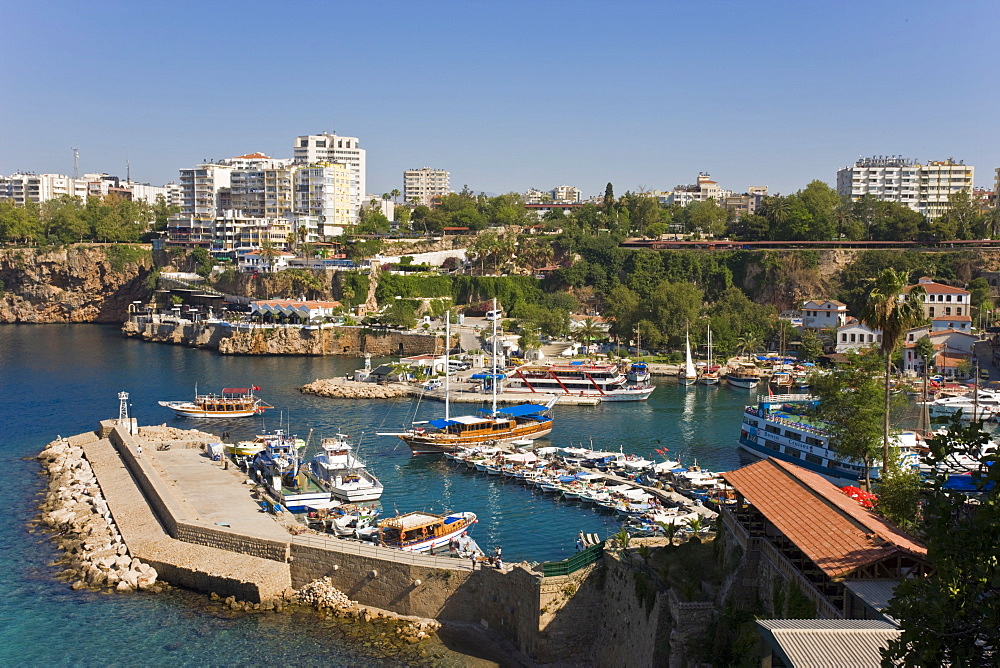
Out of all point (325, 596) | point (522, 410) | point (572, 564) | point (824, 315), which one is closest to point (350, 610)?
point (325, 596)

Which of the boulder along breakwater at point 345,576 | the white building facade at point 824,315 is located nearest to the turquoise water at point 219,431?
the boulder along breakwater at point 345,576

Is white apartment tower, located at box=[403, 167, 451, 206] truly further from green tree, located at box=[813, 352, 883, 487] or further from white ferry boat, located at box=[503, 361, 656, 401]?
green tree, located at box=[813, 352, 883, 487]

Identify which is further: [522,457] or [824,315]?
[824,315]

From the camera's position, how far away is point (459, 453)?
34.1 m

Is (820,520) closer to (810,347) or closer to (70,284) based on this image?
(810,347)

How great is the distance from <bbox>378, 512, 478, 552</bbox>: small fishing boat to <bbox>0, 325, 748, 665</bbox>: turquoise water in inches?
48.3

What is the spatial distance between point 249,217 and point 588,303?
37516mm

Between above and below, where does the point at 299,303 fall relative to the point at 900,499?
above

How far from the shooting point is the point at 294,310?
70.6 metres

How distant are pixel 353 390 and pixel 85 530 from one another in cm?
2456

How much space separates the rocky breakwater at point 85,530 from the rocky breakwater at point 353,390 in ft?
54.0

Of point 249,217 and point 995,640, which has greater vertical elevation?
point 249,217

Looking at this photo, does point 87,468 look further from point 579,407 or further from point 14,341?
point 14,341

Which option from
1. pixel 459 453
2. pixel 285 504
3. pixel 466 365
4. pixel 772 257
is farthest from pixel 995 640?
pixel 772 257
